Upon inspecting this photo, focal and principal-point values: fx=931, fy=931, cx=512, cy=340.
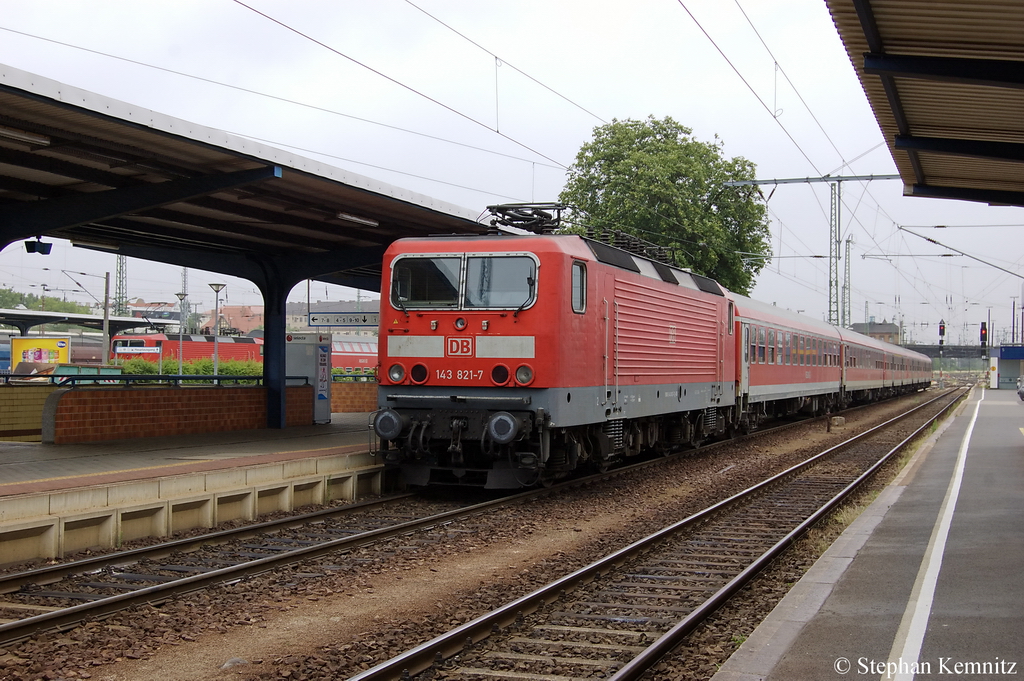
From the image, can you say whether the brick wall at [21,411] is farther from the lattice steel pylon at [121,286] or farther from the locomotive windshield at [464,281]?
the lattice steel pylon at [121,286]

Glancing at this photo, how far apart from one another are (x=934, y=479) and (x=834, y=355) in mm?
21047

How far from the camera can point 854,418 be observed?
33.2m

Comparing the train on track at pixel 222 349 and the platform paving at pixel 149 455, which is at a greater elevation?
the train on track at pixel 222 349

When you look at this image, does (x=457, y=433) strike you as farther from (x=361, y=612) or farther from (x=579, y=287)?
(x=361, y=612)

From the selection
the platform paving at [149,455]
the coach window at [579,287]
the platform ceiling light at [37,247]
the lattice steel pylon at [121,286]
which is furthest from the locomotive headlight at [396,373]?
the lattice steel pylon at [121,286]

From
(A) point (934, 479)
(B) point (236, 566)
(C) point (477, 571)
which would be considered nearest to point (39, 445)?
(B) point (236, 566)

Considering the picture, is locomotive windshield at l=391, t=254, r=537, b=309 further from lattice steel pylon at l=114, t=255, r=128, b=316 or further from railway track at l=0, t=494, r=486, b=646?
lattice steel pylon at l=114, t=255, r=128, b=316

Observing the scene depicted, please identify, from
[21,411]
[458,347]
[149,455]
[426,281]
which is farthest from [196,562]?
[21,411]

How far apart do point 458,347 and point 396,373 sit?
37.3 inches

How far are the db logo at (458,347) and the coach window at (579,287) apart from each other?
4.73ft

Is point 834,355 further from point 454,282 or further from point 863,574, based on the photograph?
point 863,574

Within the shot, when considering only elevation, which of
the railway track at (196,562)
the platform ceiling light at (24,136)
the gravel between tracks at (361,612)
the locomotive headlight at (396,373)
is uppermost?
the platform ceiling light at (24,136)

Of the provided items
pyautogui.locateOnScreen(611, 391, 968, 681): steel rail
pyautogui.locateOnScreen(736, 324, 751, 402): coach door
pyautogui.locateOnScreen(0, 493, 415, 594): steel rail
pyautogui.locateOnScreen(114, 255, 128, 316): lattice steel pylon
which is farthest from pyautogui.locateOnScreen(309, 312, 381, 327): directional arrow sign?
pyautogui.locateOnScreen(114, 255, 128, 316): lattice steel pylon

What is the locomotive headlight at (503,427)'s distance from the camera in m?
11.4
